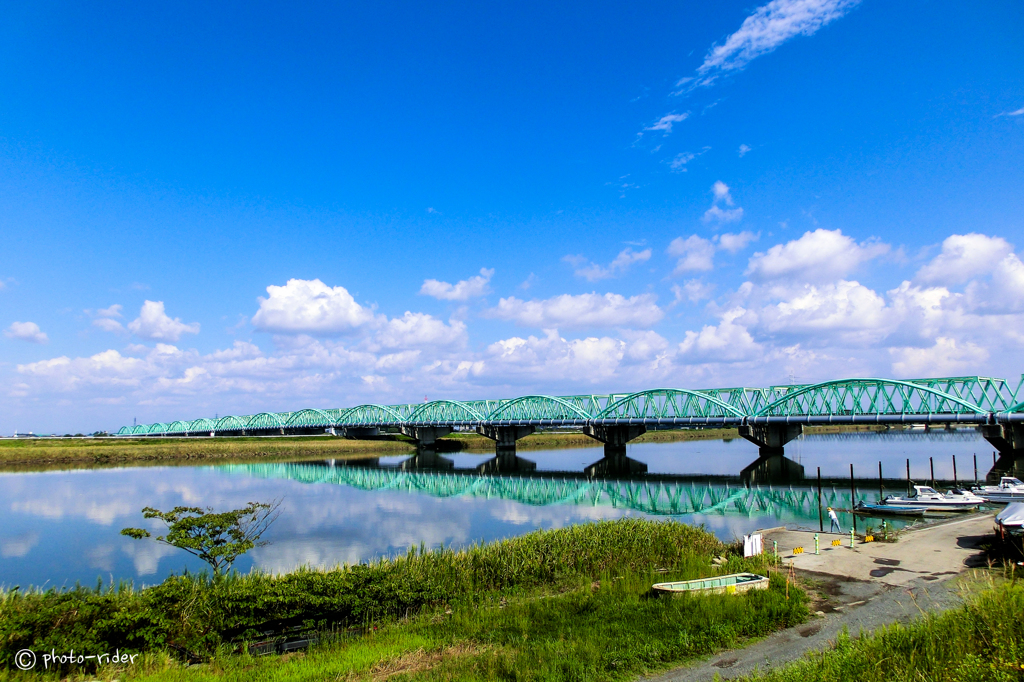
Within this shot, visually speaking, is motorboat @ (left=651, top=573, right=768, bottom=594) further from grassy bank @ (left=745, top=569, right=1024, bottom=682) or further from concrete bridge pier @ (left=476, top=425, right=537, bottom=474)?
concrete bridge pier @ (left=476, top=425, right=537, bottom=474)

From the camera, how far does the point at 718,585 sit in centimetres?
1659

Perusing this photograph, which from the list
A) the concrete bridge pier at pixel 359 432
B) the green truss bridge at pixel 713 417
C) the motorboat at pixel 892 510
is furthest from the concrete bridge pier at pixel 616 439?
the concrete bridge pier at pixel 359 432

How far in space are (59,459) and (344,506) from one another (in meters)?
62.4

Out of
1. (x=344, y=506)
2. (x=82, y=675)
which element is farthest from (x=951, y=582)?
(x=344, y=506)

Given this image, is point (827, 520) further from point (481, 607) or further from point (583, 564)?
point (481, 607)

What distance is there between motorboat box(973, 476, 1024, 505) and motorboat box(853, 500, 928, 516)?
6.46 metres

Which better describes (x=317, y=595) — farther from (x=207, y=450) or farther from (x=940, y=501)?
(x=207, y=450)

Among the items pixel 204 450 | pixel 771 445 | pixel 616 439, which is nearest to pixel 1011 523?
pixel 771 445

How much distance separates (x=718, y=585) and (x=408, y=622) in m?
8.74

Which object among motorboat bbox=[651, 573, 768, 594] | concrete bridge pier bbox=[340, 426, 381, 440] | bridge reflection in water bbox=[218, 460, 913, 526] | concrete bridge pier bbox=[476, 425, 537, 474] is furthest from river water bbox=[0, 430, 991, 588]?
concrete bridge pier bbox=[340, 426, 381, 440]

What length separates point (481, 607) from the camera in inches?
642

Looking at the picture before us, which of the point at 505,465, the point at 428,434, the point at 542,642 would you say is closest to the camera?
the point at 542,642

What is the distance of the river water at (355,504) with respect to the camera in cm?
2766

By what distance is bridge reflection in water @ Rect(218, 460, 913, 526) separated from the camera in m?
42.7
